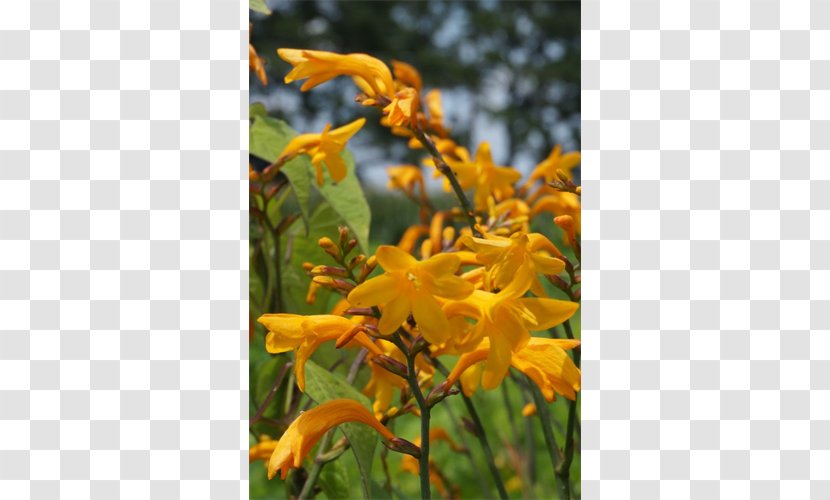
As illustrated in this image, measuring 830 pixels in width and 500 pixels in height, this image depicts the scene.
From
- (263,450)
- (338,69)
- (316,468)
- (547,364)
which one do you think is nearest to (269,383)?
(263,450)

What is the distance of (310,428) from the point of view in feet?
2.69

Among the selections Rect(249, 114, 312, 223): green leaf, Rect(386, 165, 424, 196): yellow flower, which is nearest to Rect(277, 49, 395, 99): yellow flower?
Rect(249, 114, 312, 223): green leaf

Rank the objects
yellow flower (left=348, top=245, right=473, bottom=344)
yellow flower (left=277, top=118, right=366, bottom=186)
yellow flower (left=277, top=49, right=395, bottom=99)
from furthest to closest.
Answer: yellow flower (left=277, top=118, right=366, bottom=186)
yellow flower (left=277, top=49, right=395, bottom=99)
yellow flower (left=348, top=245, right=473, bottom=344)

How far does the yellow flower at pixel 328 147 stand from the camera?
1145mm

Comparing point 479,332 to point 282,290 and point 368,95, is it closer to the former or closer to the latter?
point 368,95

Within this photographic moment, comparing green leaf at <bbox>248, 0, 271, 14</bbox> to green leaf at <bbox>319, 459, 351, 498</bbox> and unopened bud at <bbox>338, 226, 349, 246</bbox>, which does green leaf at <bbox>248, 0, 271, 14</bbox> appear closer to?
unopened bud at <bbox>338, 226, 349, 246</bbox>

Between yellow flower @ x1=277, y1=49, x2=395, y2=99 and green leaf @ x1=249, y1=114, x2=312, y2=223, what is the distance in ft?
0.62

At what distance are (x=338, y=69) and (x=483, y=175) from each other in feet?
1.27

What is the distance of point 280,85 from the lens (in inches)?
648

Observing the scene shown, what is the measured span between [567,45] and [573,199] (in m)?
19.1

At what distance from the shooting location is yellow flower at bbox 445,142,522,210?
1384 millimetres

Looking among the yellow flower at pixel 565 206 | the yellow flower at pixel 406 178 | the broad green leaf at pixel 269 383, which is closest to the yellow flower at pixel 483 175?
the yellow flower at pixel 565 206

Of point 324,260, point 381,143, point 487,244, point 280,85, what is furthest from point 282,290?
point 381,143

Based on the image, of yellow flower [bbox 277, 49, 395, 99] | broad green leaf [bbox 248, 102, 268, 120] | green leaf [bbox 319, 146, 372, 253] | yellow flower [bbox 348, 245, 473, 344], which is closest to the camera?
yellow flower [bbox 348, 245, 473, 344]
